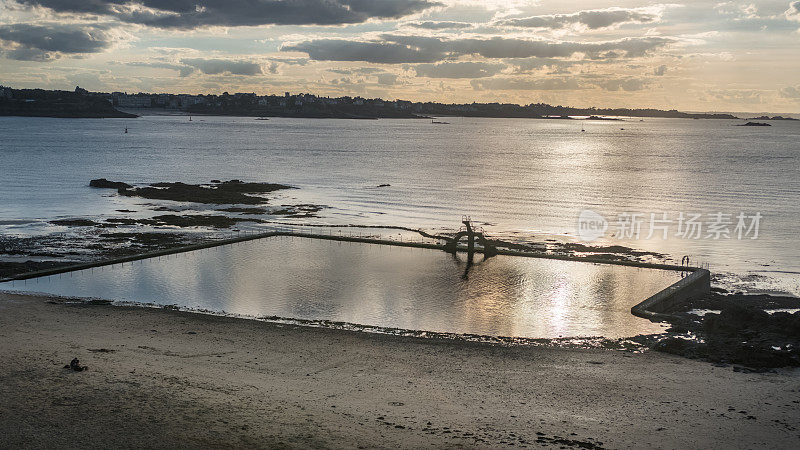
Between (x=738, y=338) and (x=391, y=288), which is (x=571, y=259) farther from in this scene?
(x=738, y=338)

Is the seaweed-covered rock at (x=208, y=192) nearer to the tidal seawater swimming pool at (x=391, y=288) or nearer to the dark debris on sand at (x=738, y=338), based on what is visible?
the tidal seawater swimming pool at (x=391, y=288)

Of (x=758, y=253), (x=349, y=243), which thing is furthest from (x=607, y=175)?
(x=349, y=243)

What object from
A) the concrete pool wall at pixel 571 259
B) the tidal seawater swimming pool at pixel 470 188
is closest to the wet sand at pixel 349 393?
the concrete pool wall at pixel 571 259

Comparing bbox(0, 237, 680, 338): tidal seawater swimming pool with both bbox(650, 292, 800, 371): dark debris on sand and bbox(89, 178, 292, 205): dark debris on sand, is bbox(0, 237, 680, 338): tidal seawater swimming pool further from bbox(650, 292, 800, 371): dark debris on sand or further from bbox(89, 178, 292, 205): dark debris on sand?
bbox(89, 178, 292, 205): dark debris on sand

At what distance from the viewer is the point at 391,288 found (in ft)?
112

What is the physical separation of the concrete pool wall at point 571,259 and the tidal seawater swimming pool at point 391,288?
24.5 inches

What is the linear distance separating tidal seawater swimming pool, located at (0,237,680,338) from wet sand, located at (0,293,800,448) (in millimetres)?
3734

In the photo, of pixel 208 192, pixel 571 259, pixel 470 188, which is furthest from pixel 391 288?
pixel 470 188

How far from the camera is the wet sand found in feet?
53.8

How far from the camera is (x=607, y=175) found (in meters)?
118

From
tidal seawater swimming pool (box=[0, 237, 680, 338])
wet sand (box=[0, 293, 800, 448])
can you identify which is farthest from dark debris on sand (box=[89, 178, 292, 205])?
wet sand (box=[0, 293, 800, 448])

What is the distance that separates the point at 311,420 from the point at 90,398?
5.97 m

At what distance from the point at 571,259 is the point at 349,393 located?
2530 centimetres

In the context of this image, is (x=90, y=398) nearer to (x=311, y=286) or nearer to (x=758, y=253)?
(x=311, y=286)
